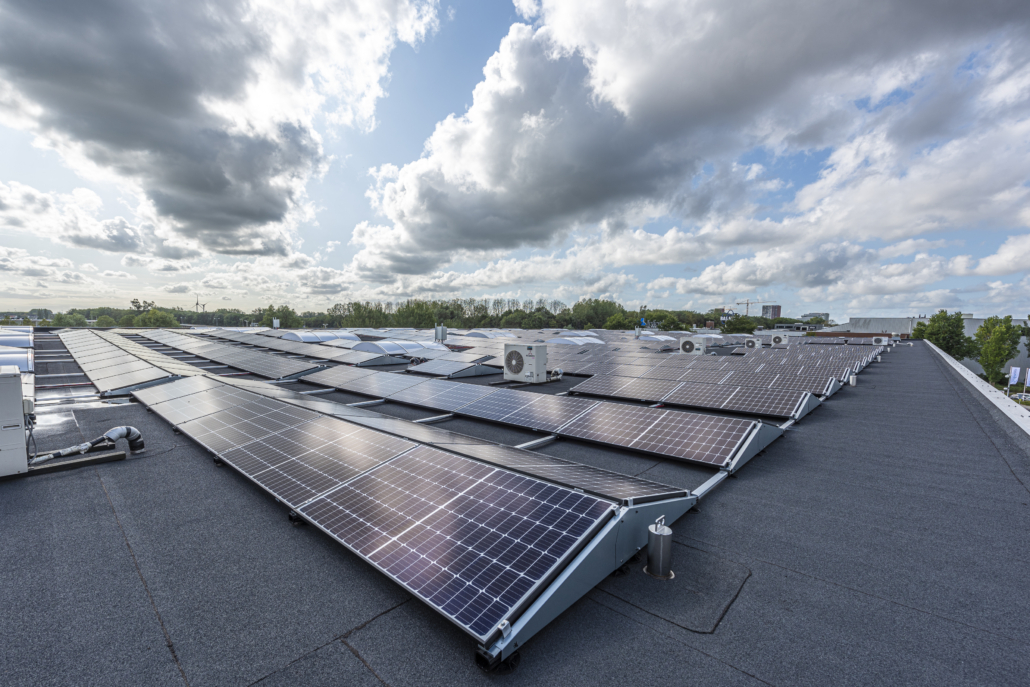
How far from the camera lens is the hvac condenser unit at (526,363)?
76.7ft

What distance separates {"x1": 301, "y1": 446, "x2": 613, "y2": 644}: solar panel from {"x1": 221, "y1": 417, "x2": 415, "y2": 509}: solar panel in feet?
1.92

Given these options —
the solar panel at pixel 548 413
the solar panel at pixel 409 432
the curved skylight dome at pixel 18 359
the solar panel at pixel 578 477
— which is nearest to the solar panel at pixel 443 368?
the solar panel at pixel 548 413

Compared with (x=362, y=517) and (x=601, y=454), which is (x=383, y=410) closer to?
(x=601, y=454)

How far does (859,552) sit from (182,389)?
2253 centimetres

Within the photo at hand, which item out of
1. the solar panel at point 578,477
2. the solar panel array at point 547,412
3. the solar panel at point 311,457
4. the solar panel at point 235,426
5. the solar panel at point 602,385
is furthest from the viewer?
the solar panel at point 602,385

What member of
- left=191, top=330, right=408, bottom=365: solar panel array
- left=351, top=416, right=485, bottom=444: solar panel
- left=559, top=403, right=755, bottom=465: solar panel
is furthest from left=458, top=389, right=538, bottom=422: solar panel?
left=191, top=330, right=408, bottom=365: solar panel array

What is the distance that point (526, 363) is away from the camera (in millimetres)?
23547

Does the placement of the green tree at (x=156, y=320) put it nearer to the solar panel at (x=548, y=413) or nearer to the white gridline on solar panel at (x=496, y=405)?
the white gridline on solar panel at (x=496, y=405)

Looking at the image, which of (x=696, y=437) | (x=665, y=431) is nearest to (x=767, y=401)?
(x=696, y=437)

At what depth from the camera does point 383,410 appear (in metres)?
18.0

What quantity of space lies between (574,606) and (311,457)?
21.4 feet

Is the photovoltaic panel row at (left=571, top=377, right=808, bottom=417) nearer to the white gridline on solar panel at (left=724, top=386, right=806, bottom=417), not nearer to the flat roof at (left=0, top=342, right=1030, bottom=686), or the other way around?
the white gridline on solar panel at (left=724, top=386, right=806, bottom=417)

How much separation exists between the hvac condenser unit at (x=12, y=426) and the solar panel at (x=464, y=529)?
775cm

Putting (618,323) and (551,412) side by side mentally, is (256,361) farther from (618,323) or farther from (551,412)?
(618,323)
